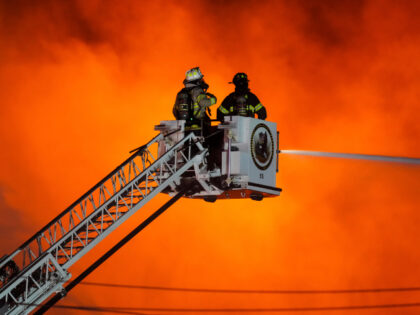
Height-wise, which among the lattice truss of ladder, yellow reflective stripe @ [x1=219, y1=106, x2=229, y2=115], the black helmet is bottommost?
the lattice truss of ladder

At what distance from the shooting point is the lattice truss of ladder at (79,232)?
25531mm

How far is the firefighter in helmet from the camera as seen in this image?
27.8 metres

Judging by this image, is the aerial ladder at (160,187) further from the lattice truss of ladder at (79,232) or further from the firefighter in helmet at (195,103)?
the firefighter in helmet at (195,103)

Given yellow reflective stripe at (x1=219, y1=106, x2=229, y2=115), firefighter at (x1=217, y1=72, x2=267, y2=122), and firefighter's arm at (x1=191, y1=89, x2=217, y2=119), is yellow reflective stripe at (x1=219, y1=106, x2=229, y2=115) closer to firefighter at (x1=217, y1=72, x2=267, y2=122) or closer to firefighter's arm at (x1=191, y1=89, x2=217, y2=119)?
firefighter at (x1=217, y1=72, x2=267, y2=122)

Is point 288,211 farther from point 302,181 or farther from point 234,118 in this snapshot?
point 234,118

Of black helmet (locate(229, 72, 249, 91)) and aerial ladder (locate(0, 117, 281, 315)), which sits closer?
aerial ladder (locate(0, 117, 281, 315))

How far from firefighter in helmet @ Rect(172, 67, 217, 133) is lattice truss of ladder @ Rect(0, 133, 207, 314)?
62 centimetres

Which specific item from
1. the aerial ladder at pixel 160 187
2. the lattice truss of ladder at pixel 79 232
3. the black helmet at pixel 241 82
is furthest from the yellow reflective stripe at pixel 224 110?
the lattice truss of ladder at pixel 79 232

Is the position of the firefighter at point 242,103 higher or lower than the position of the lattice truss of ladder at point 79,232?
higher

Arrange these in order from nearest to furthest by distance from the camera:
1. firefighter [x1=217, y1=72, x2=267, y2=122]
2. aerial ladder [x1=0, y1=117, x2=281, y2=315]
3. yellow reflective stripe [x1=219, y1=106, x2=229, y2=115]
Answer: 1. aerial ladder [x1=0, y1=117, x2=281, y2=315]
2. firefighter [x1=217, y1=72, x2=267, y2=122]
3. yellow reflective stripe [x1=219, y1=106, x2=229, y2=115]

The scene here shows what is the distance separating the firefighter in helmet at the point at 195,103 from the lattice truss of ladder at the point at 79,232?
616mm

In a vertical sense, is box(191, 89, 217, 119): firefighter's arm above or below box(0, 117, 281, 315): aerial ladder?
above

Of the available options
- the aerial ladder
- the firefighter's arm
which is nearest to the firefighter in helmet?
the firefighter's arm

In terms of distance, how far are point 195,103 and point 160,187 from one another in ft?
8.50
